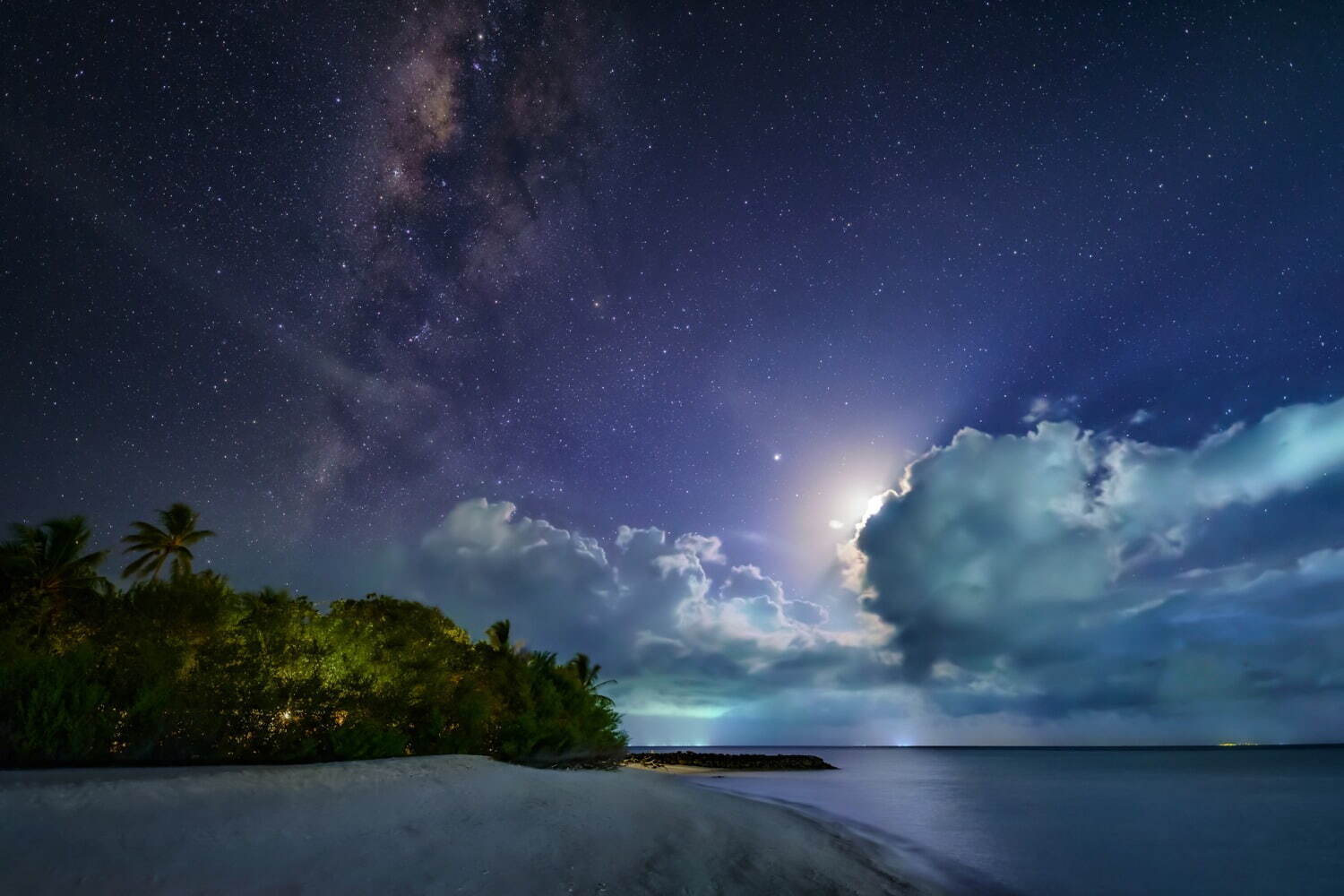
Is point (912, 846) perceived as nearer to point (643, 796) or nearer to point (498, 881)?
point (643, 796)

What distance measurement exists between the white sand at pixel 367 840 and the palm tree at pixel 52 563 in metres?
29.0

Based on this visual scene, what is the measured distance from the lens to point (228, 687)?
16.6 metres

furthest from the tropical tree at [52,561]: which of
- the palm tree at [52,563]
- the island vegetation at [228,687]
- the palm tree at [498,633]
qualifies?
the palm tree at [498,633]

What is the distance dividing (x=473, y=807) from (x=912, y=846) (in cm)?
1493

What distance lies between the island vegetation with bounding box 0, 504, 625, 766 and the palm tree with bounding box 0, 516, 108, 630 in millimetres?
8503

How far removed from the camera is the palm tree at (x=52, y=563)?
32.6m

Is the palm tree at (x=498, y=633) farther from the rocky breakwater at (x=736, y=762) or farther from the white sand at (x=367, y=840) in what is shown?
the white sand at (x=367, y=840)

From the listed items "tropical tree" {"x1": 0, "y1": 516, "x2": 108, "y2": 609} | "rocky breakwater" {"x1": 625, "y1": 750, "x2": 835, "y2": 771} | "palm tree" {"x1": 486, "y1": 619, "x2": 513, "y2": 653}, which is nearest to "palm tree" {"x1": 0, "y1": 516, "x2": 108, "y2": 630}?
"tropical tree" {"x1": 0, "y1": 516, "x2": 108, "y2": 609}

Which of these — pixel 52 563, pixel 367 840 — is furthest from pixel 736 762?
pixel 367 840

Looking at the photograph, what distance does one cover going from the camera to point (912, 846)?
20.1 m

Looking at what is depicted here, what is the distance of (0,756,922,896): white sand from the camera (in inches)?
306

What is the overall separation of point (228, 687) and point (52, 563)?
27.2 metres

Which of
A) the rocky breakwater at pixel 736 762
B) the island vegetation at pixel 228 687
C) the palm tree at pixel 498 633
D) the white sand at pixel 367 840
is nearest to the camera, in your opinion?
the white sand at pixel 367 840

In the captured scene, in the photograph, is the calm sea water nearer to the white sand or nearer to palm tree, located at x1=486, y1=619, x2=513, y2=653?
the white sand
